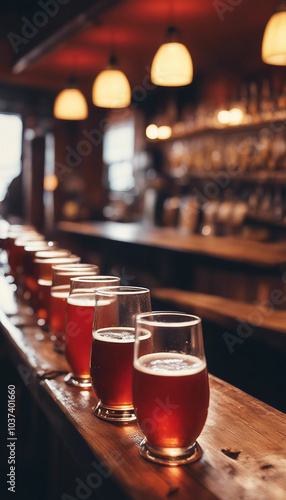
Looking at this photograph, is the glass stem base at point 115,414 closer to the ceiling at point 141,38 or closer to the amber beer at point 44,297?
the amber beer at point 44,297

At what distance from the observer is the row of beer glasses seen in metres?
0.75

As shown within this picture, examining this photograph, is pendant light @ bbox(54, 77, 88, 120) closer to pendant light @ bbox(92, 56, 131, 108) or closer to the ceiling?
the ceiling

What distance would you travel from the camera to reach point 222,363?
181 cm

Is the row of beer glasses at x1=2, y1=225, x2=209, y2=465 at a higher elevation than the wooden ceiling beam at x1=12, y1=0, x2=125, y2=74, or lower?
lower

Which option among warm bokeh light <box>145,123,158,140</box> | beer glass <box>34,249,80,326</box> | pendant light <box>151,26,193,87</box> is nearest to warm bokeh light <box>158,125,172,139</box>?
warm bokeh light <box>145,123,158,140</box>

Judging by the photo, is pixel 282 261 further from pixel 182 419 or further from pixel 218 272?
pixel 182 419

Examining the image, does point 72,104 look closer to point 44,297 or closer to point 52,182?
point 52,182

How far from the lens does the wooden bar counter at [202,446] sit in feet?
2.26

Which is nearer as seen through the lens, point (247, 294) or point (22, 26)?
point (247, 294)

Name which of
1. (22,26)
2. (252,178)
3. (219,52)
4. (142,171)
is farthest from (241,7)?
(142,171)

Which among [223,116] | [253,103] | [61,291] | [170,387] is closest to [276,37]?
[61,291]

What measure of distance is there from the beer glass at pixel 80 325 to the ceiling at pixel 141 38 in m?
3.77

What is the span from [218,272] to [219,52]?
269 centimetres

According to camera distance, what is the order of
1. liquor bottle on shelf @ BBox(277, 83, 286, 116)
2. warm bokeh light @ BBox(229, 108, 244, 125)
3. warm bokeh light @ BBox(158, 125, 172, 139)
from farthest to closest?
warm bokeh light @ BBox(158, 125, 172, 139)
warm bokeh light @ BBox(229, 108, 244, 125)
liquor bottle on shelf @ BBox(277, 83, 286, 116)
